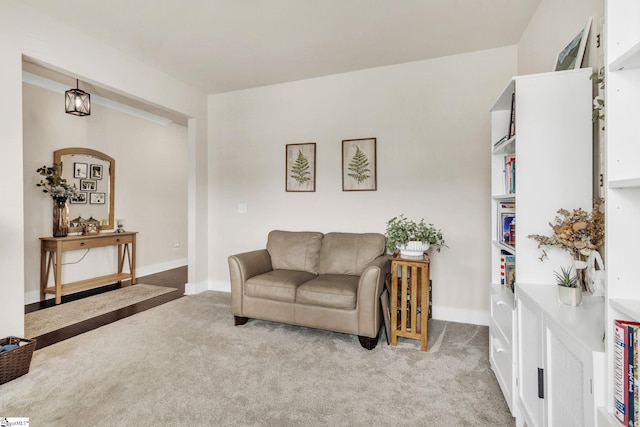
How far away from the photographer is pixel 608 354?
906 millimetres

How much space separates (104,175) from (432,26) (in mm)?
4539

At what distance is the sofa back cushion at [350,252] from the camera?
3.04 metres

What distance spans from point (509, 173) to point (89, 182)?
16.2 ft

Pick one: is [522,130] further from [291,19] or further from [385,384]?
[291,19]

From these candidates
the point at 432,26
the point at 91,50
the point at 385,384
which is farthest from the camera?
the point at 91,50

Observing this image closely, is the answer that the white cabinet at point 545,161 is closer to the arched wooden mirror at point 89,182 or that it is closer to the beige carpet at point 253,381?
the beige carpet at point 253,381

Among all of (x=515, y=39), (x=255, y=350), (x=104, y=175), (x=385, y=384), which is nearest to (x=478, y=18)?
(x=515, y=39)

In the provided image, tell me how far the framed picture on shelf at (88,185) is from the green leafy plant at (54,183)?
1.06 feet

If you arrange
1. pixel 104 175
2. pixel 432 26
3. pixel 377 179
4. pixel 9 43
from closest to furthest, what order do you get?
pixel 9 43 < pixel 432 26 < pixel 377 179 < pixel 104 175

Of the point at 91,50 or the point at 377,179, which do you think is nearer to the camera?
the point at 91,50

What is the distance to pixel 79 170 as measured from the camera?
4148mm

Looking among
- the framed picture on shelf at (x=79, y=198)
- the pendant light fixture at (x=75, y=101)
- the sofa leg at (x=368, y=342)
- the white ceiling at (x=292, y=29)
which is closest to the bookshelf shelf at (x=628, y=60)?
the white ceiling at (x=292, y=29)

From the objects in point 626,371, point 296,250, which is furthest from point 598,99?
point 296,250

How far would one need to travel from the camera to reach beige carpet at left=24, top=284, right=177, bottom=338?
2949 mm
